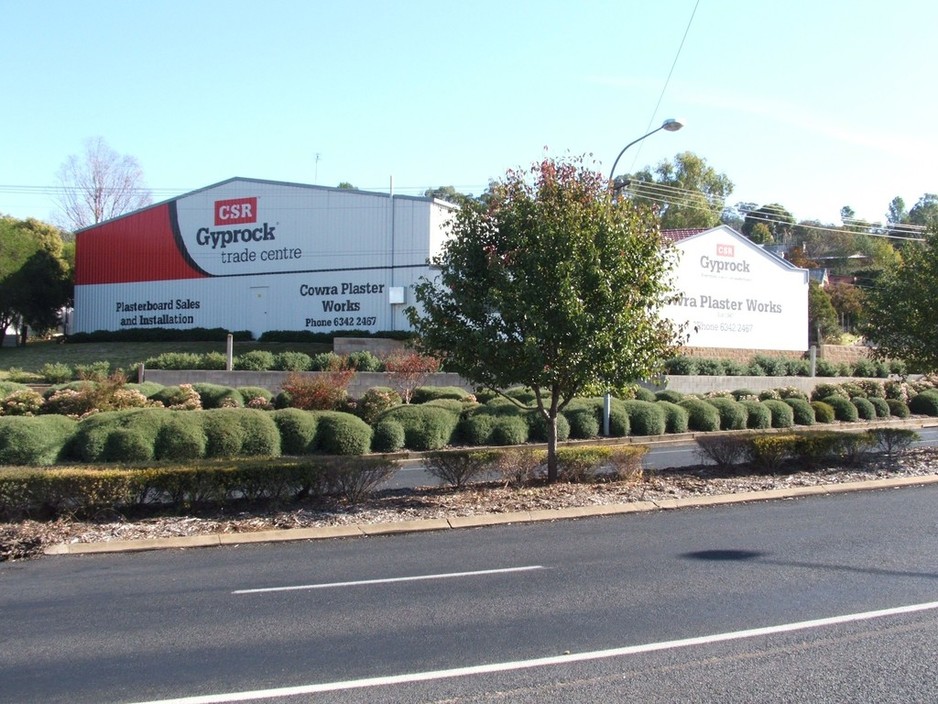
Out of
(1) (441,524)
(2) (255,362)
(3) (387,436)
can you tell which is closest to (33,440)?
(3) (387,436)

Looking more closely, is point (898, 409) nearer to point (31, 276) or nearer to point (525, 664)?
point (525, 664)

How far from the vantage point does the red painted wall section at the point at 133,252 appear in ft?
154

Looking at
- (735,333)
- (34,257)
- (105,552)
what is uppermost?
(34,257)

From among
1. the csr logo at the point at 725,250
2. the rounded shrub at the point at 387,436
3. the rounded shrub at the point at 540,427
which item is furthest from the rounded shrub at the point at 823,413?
the csr logo at the point at 725,250

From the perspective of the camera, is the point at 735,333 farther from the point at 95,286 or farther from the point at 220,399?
the point at 95,286

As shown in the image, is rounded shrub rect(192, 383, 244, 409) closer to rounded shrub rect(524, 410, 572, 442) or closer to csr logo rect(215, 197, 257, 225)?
rounded shrub rect(524, 410, 572, 442)

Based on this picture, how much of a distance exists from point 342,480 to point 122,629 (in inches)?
196

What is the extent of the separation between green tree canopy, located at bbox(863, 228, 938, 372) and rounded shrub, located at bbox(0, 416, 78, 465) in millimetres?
14724

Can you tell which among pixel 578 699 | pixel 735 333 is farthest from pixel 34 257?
pixel 578 699

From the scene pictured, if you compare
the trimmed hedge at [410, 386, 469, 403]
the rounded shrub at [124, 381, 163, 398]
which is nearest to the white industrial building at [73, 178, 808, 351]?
the trimmed hedge at [410, 386, 469, 403]

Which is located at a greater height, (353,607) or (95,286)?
(95,286)

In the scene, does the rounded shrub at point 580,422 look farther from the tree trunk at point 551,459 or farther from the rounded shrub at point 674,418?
the tree trunk at point 551,459

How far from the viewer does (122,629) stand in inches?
263

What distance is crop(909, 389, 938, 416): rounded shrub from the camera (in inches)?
1233
